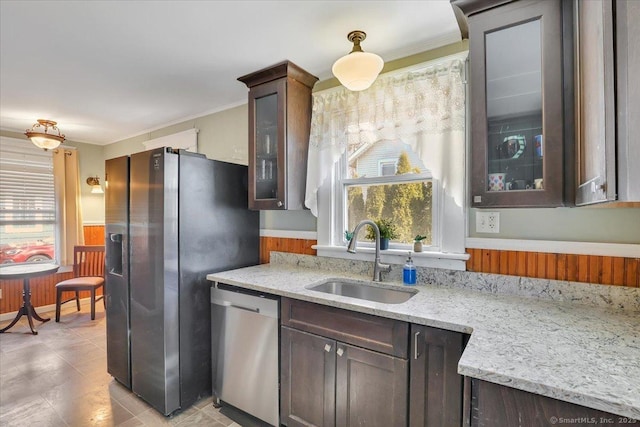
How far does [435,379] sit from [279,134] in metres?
1.72

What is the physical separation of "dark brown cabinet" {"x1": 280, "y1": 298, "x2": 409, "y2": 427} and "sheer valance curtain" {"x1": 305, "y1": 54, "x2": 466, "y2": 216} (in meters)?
0.90

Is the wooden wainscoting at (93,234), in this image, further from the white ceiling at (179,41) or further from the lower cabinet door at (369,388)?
the lower cabinet door at (369,388)

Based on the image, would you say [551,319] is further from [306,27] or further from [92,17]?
[92,17]

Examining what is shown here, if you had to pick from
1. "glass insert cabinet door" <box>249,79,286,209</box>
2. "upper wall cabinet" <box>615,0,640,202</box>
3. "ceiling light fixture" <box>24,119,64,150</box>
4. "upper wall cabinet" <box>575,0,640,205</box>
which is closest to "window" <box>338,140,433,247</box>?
"glass insert cabinet door" <box>249,79,286,209</box>

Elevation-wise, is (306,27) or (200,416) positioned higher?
(306,27)

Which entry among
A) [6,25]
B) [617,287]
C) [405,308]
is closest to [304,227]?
[405,308]

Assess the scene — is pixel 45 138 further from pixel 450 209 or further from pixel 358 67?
pixel 450 209

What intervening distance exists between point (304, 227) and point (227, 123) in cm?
140

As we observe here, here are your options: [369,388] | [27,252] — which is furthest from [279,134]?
[27,252]

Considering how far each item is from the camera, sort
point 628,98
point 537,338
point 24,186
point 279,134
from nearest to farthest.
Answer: point 628,98
point 537,338
point 279,134
point 24,186

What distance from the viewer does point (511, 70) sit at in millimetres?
1380

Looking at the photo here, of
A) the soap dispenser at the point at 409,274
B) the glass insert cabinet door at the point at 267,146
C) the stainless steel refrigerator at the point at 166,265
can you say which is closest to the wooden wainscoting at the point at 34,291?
the stainless steel refrigerator at the point at 166,265

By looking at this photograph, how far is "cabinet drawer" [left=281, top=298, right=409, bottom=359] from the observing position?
4.60 ft

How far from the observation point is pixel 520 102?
4.47 ft
